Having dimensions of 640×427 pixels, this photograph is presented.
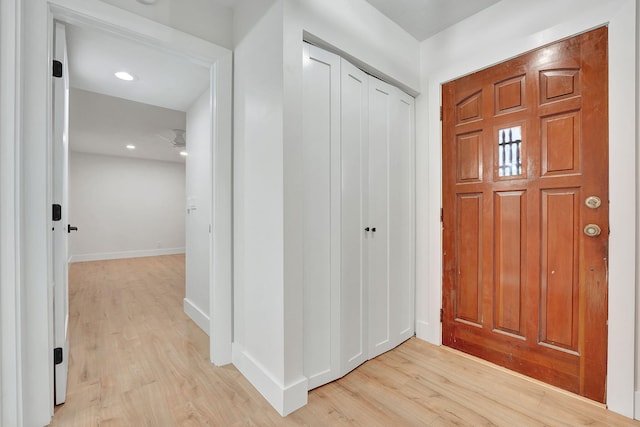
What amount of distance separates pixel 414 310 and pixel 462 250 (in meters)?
0.67

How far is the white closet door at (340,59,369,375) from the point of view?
1.76 m

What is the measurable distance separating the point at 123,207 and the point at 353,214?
22.9 feet

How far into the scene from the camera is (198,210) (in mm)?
2793

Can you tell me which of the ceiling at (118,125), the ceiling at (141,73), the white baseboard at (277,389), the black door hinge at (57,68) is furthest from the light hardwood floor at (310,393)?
the ceiling at (118,125)

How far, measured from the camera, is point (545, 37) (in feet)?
5.46

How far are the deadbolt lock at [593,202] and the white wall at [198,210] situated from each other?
265 centimetres

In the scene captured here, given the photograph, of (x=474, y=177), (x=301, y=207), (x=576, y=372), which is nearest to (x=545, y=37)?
(x=474, y=177)

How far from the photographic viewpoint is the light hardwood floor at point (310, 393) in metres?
1.40

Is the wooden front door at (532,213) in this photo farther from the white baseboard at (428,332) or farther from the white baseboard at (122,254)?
the white baseboard at (122,254)

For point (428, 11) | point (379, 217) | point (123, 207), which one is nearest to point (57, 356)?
point (379, 217)

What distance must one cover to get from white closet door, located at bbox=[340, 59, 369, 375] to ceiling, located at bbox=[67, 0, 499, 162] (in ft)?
2.27

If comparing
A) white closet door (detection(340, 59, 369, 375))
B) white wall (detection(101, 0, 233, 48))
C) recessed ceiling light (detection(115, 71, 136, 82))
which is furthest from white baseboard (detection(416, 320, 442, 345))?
recessed ceiling light (detection(115, 71, 136, 82))

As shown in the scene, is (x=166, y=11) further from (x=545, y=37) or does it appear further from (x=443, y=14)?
(x=545, y=37)

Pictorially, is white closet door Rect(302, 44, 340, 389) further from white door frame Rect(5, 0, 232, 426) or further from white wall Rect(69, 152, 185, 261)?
white wall Rect(69, 152, 185, 261)
